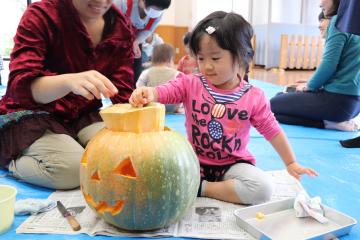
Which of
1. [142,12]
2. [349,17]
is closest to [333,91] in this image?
[349,17]

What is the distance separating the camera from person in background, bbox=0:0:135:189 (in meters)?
1.05

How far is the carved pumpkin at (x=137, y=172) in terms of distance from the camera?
2.45 ft

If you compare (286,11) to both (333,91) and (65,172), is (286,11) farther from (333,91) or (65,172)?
(65,172)

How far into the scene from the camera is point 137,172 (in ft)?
2.44

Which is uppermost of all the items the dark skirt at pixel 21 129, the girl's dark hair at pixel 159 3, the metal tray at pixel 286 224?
the girl's dark hair at pixel 159 3

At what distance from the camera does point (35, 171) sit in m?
1.09

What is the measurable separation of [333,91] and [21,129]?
1.64 m

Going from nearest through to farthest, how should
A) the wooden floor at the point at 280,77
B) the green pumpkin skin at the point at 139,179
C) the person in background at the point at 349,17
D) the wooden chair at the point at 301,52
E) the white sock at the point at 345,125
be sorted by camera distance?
the green pumpkin skin at the point at 139,179 → the person in background at the point at 349,17 → the white sock at the point at 345,125 → the wooden floor at the point at 280,77 → the wooden chair at the point at 301,52

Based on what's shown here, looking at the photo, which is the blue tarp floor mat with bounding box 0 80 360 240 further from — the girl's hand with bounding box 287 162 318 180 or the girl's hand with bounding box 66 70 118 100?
the girl's hand with bounding box 66 70 118 100

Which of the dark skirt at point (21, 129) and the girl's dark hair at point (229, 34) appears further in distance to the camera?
the dark skirt at point (21, 129)

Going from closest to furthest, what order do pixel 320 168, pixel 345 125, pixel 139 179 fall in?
pixel 139 179 → pixel 320 168 → pixel 345 125

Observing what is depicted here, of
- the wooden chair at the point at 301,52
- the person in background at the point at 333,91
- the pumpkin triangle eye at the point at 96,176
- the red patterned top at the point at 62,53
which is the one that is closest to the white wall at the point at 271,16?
the wooden chair at the point at 301,52

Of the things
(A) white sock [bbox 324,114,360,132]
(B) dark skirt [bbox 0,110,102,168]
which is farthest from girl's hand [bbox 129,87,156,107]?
(A) white sock [bbox 324,114,360,132]

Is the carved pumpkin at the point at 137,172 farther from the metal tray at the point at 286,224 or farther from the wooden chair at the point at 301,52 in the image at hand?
the wooden chair at the point at 301,52
